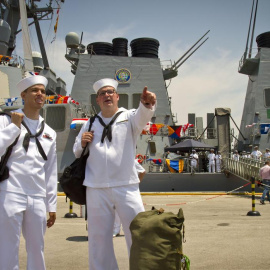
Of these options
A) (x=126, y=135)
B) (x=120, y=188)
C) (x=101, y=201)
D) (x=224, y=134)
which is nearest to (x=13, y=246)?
(x=101, y=201)

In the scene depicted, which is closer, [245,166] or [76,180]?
[76,180]

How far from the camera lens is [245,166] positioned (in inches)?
558

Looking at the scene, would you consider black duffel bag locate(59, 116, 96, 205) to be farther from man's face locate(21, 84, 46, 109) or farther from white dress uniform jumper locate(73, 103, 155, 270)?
man's face locate(21, 84, 46, 109)

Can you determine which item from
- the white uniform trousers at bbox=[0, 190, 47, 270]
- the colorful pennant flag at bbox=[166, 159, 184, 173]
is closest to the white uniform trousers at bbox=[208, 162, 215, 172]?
the colorful pennant flag at bbox=[166, 159, 184, 173]

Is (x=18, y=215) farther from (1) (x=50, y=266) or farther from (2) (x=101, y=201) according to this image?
(1) (x=50, y=266)

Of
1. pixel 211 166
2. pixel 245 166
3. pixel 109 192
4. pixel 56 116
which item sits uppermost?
pixel 56 116

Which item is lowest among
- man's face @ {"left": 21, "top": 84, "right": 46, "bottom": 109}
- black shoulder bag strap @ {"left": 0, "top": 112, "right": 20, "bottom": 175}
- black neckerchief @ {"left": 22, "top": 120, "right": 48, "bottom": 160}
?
black shoulder bag strap @ {"left": 0, "top": 112, "right": 20, "bottom": 175}

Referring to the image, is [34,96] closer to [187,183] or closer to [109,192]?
[109,192]

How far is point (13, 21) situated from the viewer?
27.7 meters

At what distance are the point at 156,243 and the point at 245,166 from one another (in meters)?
12.3

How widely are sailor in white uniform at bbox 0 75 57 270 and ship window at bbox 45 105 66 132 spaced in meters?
14.9

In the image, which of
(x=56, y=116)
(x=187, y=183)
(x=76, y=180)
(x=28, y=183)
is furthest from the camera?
A: (x=56, y=116)

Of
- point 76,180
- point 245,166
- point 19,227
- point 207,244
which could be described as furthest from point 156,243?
point 245,166

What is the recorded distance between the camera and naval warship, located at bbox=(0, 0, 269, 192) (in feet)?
53.3
